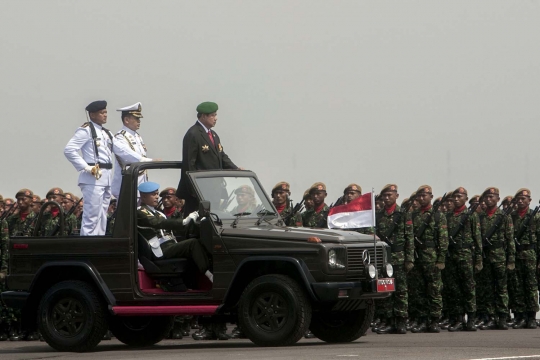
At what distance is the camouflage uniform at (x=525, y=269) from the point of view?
20234 millimetres

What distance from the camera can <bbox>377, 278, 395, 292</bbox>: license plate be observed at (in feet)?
43.5

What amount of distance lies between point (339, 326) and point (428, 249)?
17.6 ft

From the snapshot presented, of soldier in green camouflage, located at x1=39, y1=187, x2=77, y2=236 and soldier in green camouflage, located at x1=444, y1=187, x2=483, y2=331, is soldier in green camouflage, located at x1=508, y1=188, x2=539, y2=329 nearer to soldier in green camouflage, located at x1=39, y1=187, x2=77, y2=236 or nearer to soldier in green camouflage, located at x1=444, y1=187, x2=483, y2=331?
soldier in green camouflage, located at x1=444, y1=187, x2=483, y2=331

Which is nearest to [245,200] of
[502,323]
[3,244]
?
[3,244]

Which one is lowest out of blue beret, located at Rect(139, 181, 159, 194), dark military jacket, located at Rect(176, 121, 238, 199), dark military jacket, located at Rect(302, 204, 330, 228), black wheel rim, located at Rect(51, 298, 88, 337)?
black wheel rim, located at Rect(51, 298, 88, 337)

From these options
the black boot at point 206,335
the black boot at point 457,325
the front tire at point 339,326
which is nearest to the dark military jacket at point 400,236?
the black boot at point 457,325

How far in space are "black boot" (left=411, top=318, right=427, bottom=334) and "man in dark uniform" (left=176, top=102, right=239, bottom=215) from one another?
5.05 metres

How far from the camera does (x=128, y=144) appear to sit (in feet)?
51.3

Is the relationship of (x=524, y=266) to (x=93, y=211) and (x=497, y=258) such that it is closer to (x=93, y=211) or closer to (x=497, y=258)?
(x=497, y=258)

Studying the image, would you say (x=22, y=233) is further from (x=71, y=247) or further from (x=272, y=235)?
(x=272, y=235)

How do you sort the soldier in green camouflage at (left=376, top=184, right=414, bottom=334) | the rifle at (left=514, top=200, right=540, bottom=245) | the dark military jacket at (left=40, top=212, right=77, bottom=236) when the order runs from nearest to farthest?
the soldier in green camouflage at (left=376, top=184, right=414, bottom=334)
the dark military jacket at (left=40, top=212, right=77, bottom=236)
the rifle at (left=514, top=200, right=540, bottom=245)

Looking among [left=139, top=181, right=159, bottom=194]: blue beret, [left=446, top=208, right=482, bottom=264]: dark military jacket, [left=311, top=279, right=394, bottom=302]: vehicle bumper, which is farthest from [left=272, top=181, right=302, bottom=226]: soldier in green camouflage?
[left=311, top=279, right=394, bottom=302]: vehicle bumper

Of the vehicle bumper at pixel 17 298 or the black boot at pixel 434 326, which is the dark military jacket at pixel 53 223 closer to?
the vehicle bumper at pixel 17 298

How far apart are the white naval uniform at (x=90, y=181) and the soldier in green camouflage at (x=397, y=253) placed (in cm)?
492
